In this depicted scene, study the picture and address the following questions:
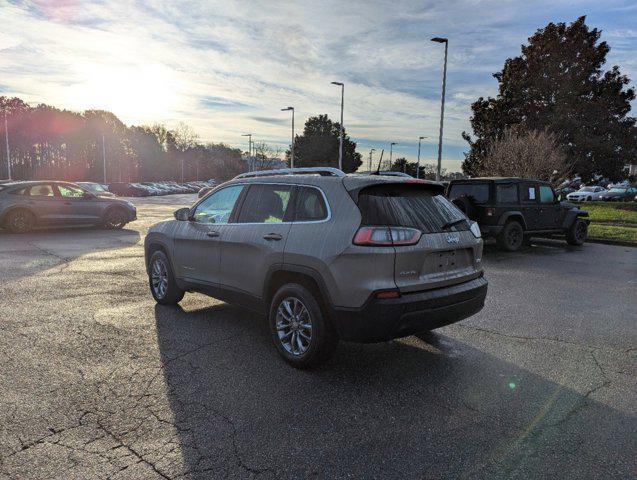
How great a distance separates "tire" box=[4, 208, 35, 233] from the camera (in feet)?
42.9

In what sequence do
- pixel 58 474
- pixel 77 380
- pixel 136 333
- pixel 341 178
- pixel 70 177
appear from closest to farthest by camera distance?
pixel 58 474 → pixel 77 380 → pixel 341 178 → pixel 136 333 → pixel 70 177

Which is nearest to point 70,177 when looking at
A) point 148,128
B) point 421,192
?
point 148,128

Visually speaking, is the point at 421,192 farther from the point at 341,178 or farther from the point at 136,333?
the point at 136,333

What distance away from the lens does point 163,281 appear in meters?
6.02

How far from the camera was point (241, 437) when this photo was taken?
2.96 m

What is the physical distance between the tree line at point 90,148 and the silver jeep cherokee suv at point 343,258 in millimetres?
59399

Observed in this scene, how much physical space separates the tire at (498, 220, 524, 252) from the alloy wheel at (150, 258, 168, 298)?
28.1 ft

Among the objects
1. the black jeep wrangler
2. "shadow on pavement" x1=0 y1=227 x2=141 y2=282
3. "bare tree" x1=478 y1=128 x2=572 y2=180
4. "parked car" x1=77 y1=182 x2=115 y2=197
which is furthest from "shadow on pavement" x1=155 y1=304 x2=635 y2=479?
"bare tree" x1=478 y1=128 x2=572 y2=180

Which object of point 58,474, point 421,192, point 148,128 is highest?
point 148,128

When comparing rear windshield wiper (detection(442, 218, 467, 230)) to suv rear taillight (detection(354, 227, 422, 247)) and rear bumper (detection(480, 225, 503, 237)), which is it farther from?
rear bumper (detection(480, 225, 503, 237))

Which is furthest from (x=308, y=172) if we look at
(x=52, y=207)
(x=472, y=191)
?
(x=52, y=207)

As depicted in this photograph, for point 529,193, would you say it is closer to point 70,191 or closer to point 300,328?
point 300,328

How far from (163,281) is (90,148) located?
75.0 meters

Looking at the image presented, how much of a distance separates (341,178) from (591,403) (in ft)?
8.65
